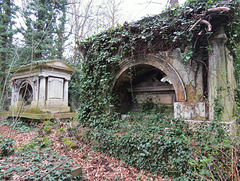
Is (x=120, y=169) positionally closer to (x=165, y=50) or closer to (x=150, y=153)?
(x=150, y=153)

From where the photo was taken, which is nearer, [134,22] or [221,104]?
[221,104]

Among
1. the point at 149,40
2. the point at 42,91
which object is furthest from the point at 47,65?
the point at 149,40

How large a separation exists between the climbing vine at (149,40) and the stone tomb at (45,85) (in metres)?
2.83

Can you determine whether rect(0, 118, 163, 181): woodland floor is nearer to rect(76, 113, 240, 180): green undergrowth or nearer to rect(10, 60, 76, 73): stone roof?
rect(76, 113, 240, 180): green undergrowth

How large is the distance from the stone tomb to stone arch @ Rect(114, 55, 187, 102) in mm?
4154

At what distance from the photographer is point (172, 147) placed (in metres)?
2.88

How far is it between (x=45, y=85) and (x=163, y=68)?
573 cm

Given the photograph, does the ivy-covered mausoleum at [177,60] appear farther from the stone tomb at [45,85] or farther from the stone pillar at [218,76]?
the stone tomb at [45,85]

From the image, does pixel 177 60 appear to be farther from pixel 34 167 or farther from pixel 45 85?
pixel 45 85

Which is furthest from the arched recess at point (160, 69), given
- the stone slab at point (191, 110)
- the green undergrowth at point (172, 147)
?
the green undergrowth at point (172, 147)

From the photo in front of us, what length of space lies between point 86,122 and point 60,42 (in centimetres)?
801

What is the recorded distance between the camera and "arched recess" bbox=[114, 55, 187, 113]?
345 centimetres

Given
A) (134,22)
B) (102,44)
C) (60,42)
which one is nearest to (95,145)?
(102,44)

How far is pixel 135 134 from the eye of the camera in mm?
3473
